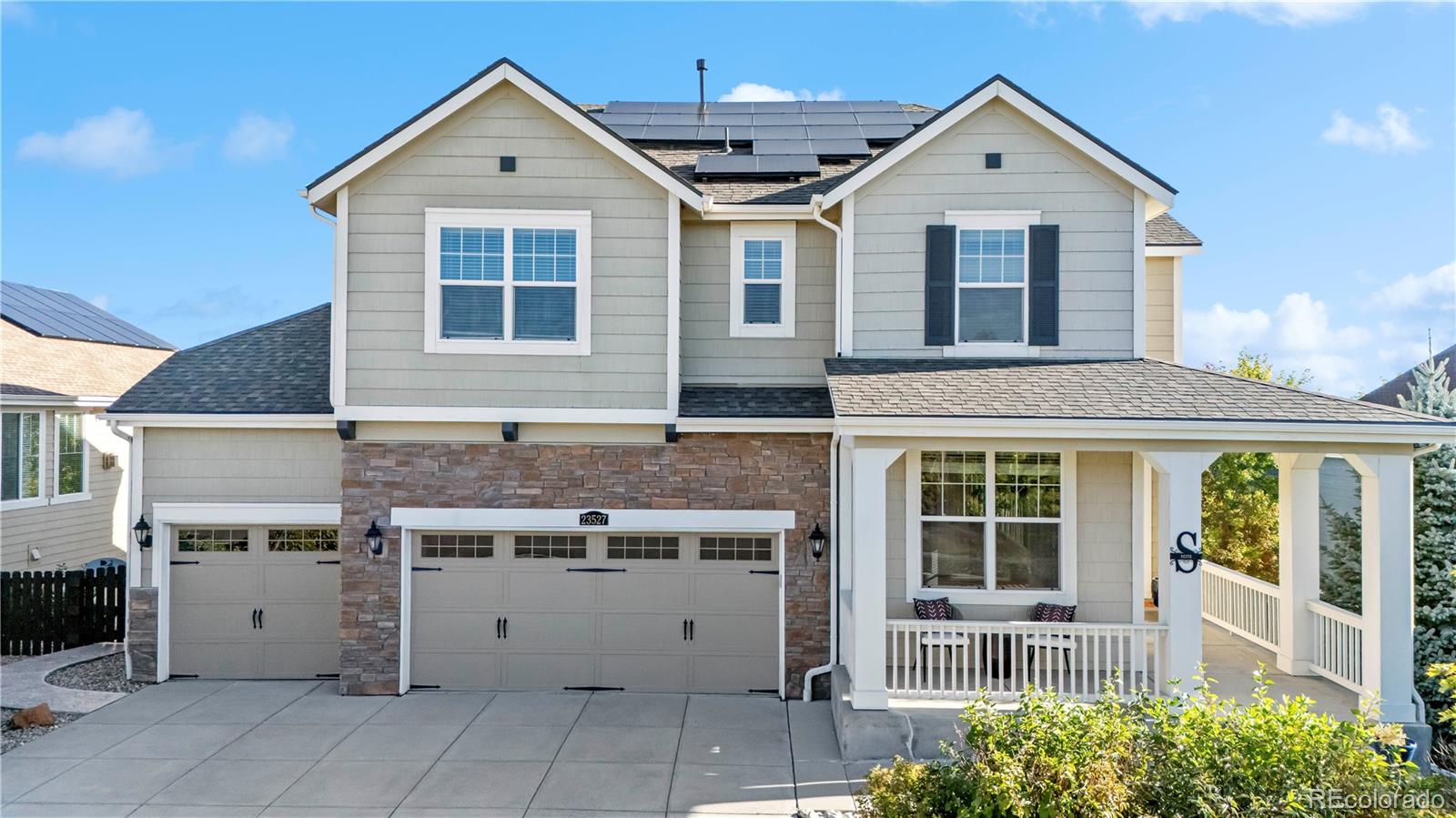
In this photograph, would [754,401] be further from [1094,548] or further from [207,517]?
[207,517]

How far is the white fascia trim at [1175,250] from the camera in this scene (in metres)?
10.9

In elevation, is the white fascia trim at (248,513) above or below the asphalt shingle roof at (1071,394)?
below

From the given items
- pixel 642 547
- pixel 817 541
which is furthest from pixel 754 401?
pixel 642 547

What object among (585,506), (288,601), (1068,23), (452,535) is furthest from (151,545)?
(1068,23)

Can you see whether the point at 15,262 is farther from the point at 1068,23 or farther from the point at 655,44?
the point at 1068,23

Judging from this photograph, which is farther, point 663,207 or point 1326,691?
point 663,207

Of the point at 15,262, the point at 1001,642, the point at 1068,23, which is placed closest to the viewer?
the point at 1001,642

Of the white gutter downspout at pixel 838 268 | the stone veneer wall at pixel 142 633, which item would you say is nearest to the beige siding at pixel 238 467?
the stone veneer wall at pixel 142 633

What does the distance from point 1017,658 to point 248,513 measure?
953 centimetres

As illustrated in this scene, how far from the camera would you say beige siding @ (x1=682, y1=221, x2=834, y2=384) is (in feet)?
→ 33.6

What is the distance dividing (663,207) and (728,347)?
74.9 inches

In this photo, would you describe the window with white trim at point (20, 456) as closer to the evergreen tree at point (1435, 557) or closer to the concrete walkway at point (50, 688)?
the concrete walkway at point (50, 688)

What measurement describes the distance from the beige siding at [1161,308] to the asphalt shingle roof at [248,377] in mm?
10821

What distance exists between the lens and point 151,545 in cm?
1041
